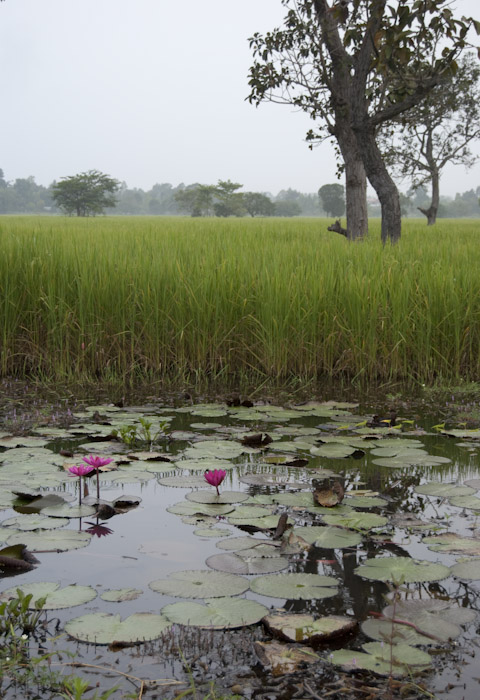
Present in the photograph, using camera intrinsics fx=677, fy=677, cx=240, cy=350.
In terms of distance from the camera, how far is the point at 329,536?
2.19 metres

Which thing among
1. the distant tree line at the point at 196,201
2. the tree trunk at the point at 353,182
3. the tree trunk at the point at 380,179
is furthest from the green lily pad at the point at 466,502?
the distant tree line at the point at 196,201

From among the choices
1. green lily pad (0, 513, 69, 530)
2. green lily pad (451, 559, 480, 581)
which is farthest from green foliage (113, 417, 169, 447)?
green lily pad (451, 559, 480, 581)

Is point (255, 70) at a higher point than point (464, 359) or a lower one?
higher

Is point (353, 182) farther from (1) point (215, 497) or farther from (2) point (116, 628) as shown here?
(2) point (116, 628)

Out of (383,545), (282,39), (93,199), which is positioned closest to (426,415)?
(383,545)

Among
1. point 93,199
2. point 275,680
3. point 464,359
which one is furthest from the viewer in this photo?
point 93,199

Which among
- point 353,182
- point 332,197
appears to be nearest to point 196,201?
point 332,197

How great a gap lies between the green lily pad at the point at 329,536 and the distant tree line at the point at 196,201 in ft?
96.6

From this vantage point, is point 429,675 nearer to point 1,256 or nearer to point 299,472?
point 299,472

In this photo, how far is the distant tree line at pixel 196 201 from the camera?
69.0m

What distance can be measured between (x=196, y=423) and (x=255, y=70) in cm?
883

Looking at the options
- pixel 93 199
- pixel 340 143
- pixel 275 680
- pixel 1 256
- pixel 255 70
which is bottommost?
pixel 275 680

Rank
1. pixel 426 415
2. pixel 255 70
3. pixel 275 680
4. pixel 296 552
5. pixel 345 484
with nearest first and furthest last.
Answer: pixel 275 680 < pixel 296 552 < pixel 345 484 < pixel 426 415 < pixel 255 70

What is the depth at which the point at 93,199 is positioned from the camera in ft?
223
